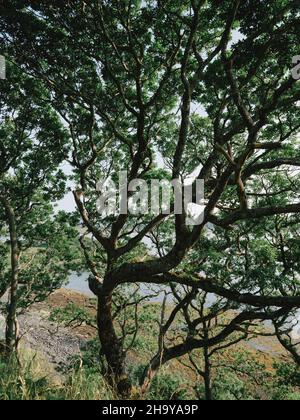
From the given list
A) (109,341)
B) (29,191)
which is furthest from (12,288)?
(29,191)

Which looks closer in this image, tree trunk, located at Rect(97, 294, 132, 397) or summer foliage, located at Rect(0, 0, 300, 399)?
summer foliage, located at Rect(0, 0, 300, 399)

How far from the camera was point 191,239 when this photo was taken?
304 inches

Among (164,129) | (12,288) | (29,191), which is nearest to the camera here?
(12,288)

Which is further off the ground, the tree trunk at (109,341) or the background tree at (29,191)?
the background tree at (29,191)

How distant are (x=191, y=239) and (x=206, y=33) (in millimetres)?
5649

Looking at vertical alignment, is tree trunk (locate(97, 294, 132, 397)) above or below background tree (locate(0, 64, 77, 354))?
below

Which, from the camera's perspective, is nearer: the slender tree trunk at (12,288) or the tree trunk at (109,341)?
the tree trunk at (109,341)

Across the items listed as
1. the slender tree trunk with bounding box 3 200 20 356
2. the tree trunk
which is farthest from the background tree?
the tree trunk

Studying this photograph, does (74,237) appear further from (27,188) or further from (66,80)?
(66,80)

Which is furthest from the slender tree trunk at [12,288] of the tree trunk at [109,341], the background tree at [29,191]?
the tree trunk at [109,341]

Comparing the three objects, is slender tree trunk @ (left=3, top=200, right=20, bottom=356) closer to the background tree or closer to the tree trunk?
the background tree

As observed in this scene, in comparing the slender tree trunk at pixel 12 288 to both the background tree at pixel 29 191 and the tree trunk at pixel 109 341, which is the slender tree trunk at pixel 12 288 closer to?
the background tree at pixel 29 191

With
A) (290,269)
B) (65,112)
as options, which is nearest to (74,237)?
(65,112)

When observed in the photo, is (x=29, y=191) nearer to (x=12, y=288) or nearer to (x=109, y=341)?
(x=12, y=288)
